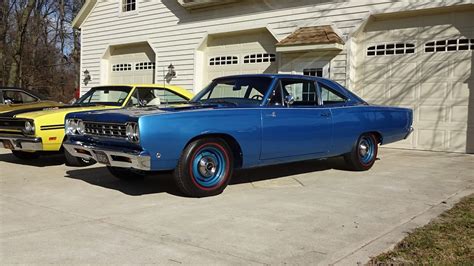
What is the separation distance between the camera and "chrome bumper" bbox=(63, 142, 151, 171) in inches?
210

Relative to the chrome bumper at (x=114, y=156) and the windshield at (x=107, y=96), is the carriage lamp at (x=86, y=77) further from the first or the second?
the chrome bumper at (x=114, y=156)

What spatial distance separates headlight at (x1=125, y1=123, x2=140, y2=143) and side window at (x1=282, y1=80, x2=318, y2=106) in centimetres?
243

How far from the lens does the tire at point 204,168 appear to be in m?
5.61

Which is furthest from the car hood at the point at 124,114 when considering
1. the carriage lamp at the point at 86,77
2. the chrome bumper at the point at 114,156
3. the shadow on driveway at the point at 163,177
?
the carriage lamp at the point at 86,77

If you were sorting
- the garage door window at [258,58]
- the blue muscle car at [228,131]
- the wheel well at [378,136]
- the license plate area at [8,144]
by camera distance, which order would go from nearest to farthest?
the blue muscle car at [228,131], the license plate area at [8,144], the wheel well at [378,136], the garage door window at [258,58]

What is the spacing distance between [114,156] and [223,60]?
974 centimetres

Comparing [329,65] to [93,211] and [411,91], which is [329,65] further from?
[93,211]

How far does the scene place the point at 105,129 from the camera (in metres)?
5.88

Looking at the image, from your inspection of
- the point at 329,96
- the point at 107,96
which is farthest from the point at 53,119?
the point at 329,96

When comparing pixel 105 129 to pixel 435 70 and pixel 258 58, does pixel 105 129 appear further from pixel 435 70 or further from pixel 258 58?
pixel 258 58

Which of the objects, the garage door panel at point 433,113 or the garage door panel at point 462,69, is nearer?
the garage door panel at point 462,69

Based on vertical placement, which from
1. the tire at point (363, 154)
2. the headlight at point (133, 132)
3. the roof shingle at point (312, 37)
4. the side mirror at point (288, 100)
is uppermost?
the roof shingle at point (312, 37)

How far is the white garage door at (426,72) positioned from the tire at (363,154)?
3.47m

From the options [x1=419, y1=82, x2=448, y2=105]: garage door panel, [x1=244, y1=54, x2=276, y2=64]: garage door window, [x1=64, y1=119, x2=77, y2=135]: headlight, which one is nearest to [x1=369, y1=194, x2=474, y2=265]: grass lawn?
[x1=64, y1=119, x2=77, y2=135]: headlight
